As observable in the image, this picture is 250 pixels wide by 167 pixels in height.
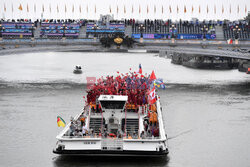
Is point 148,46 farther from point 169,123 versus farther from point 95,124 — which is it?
point 95,124

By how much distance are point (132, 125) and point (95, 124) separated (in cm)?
237

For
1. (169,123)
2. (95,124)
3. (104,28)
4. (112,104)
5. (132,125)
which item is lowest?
(169,123)

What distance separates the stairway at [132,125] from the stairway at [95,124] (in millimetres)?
1801

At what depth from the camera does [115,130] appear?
29500 millimetres

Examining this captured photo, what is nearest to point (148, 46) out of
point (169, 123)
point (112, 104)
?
point (169, 123)

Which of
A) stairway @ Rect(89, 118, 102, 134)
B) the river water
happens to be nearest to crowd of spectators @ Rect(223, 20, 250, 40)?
the river water

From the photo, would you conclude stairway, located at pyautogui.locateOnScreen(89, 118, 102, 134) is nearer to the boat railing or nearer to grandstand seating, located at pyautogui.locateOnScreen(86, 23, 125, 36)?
the boat railing

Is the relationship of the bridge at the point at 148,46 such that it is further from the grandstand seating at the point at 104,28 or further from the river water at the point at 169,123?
the grandstand seating at the point at 104,28

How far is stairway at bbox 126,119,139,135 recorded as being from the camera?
3009cm

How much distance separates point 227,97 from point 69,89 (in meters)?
20.2

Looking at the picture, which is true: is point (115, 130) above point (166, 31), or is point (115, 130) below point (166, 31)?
below

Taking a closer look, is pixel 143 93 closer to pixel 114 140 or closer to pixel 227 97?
pixel 114 140

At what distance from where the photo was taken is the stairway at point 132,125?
30094mm

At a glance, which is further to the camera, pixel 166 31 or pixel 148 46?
pixel 166 31
